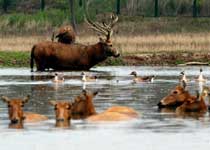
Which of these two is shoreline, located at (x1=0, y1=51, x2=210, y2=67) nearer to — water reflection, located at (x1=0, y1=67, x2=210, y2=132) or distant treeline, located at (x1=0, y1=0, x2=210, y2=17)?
water reflection, located at (x1=0, y1=67, x2=210, y2=132)

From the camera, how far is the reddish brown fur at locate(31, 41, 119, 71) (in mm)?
42562

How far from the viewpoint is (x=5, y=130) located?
22.2m

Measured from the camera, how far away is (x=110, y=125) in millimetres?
22906

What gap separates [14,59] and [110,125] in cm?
2258

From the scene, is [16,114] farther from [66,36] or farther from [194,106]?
[66,36]

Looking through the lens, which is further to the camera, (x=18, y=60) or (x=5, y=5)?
(x=5, y=5)

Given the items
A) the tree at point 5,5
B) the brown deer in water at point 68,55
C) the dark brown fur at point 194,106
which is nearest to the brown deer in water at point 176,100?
the dark brown fur at point 194,106

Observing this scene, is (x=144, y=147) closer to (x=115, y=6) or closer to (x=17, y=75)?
(x=17, y=75)

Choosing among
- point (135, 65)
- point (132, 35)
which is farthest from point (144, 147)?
point (132, 35)

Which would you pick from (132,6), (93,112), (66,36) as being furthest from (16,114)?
(132,6)

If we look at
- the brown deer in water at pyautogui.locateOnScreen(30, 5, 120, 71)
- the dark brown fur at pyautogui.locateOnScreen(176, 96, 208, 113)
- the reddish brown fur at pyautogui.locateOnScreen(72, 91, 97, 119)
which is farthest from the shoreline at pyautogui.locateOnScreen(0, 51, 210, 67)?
the reddish brown fur at pyautogui.locateOnScreen(72, 91, 97, 119)

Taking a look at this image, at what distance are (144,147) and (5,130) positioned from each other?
11.7ft

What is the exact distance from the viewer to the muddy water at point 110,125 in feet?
66.2

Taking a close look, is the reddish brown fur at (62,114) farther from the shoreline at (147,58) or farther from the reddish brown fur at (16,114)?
the shoreline at (147,58)
